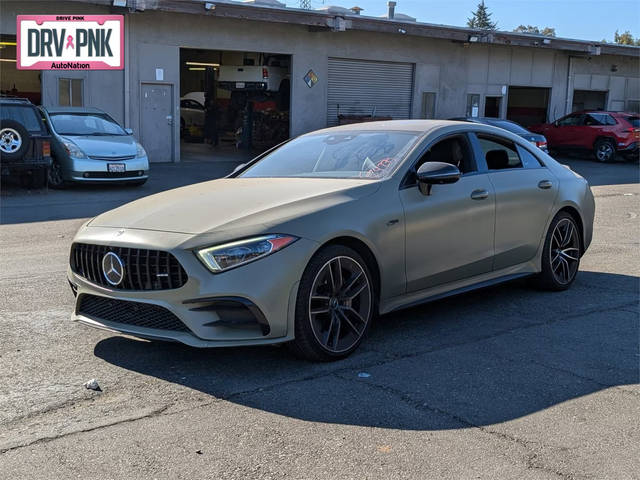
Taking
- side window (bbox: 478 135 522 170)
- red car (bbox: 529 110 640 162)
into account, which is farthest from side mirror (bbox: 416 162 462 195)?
red car (bbox: 529 110 640 162)

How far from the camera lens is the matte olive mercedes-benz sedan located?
4535mm

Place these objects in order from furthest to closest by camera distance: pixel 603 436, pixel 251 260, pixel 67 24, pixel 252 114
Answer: pixel 252 114
pixel 67 24
pixel 251 260
pixel 603 436

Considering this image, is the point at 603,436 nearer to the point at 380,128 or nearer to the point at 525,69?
the point at 380,128

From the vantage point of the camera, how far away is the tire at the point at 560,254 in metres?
6.88

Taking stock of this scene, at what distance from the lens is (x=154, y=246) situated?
4578mm

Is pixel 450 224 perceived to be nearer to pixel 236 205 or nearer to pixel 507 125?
pixel 236 205

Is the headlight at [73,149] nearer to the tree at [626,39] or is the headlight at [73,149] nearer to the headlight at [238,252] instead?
the headlight at [238,252]

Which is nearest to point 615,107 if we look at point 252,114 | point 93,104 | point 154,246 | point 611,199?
point 252,114

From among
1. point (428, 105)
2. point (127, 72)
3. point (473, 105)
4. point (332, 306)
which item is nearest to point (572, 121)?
point (473, 105)

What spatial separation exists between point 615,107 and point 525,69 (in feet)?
22.8

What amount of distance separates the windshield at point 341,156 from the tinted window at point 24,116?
9527mm

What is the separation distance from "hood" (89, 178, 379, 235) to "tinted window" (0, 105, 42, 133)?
9.92m

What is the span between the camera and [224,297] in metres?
4.45

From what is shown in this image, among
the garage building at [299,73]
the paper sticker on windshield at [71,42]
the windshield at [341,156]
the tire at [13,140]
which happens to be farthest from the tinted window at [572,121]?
the windshield at [341,156]
